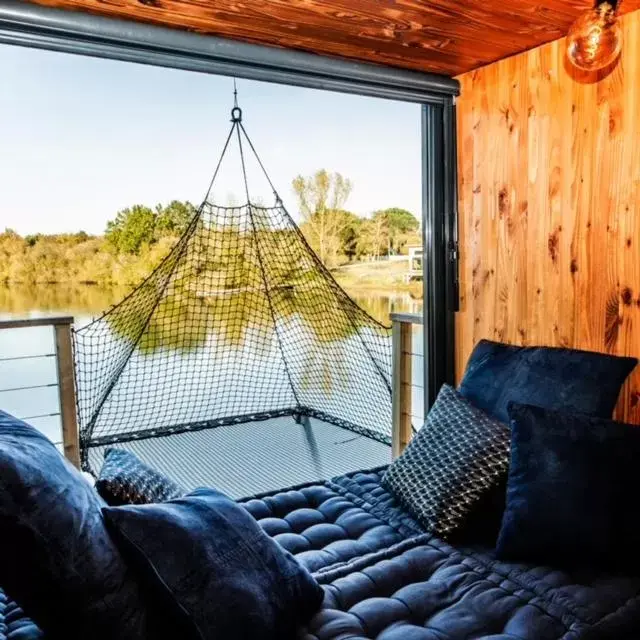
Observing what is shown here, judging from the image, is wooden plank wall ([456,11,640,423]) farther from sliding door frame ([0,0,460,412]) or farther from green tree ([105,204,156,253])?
green tree ([105,204,156,253])

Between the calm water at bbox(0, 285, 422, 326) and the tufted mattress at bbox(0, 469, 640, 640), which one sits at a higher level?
the calm water at bbox(0, 285, 422, 326)

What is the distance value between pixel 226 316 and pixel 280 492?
2271 millimetres

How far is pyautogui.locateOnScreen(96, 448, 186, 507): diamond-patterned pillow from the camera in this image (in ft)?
3.80

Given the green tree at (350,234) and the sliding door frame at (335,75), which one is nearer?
the sliding door frame at (335,75)

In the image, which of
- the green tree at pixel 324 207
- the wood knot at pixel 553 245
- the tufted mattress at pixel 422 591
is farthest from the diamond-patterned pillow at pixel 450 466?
the green tree at pixel 324 207

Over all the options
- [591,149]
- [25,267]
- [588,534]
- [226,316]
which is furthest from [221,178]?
[588,534]

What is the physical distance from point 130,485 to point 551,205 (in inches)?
66.0

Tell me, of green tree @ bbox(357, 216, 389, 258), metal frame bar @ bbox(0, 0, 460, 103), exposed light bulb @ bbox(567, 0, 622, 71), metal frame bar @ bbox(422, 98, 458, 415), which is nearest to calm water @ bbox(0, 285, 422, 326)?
metal frame bar @ bbox(422, 98, 458, 415)

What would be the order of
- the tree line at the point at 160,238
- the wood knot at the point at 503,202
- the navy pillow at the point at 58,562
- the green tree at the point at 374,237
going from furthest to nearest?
the green tree at the point at 374,237 < the tree line at the point at 160,238 < the wood knot at the point at 503,202 < the navy pillow at the point at 58,562

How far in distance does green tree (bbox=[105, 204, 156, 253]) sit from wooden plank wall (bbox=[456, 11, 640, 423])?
237 centimetres

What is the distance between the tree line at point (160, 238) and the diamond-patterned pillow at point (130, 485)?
2271mm

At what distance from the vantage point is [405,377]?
2947 millimetres

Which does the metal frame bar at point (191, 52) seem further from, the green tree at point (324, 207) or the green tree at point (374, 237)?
the green tree at point (324, 207)

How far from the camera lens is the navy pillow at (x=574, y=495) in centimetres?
129
